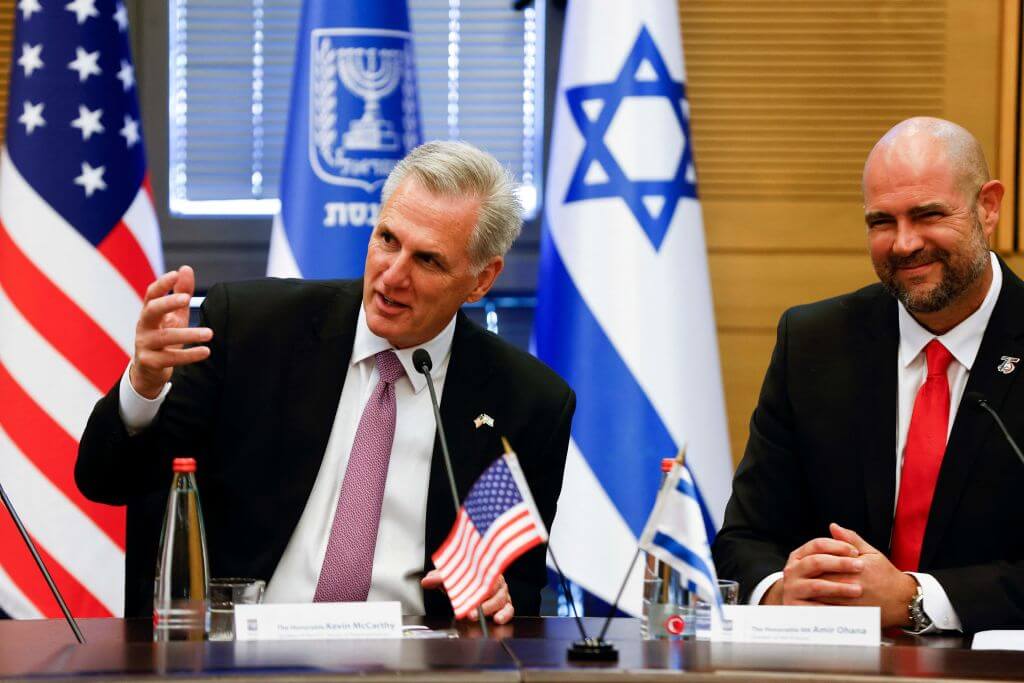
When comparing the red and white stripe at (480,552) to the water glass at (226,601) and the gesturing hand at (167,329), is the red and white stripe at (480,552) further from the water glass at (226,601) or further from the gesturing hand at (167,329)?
the gesturing hand at (167,329)

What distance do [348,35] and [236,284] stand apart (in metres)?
1.51

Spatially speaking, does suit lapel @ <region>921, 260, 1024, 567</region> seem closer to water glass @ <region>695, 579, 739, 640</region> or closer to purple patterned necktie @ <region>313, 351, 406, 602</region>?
water glass @ <region>695, 579, 739, 640</region>

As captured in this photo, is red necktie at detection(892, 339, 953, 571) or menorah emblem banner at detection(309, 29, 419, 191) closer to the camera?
red necktie at detection(892, 339, 953, 571)

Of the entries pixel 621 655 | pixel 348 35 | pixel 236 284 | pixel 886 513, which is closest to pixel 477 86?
pixel 348 35

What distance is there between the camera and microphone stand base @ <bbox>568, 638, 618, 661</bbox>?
1.98 metres

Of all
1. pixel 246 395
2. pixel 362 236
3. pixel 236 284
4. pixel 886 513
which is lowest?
pixel 886 513

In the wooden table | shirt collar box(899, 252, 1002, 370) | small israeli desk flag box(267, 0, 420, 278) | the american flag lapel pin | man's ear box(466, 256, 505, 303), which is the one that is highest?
small israeli desk flag box(267, 0, 420, 278)

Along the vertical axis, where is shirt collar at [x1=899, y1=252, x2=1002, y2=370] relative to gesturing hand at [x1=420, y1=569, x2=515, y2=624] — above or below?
above

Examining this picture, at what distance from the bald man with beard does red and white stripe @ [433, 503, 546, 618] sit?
2.44 ft

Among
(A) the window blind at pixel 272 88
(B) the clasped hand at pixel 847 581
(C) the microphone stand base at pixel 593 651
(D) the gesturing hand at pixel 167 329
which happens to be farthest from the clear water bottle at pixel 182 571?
(A) the window blind at pixel 272 88

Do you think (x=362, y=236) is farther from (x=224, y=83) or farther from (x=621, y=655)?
(x=621, y=655)

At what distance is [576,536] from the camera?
4098mm

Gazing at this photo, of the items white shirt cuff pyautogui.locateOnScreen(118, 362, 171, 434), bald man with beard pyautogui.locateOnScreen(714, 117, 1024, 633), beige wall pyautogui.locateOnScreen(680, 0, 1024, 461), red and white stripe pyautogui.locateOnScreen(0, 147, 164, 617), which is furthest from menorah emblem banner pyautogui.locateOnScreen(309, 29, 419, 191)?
white shirt cuff pyautogui.locateOnScreen(118, 362, 171, 434)

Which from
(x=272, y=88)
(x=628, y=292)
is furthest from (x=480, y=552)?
(x=272, y=88)
